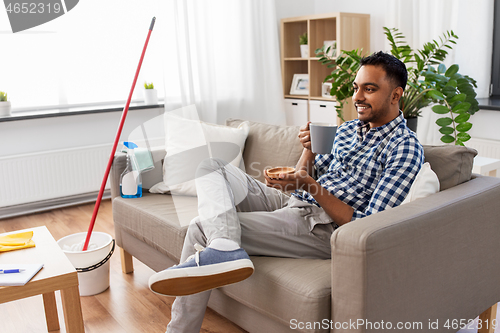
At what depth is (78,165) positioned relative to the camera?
11.7 ft

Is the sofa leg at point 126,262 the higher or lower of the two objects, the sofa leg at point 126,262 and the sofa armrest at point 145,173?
the lower

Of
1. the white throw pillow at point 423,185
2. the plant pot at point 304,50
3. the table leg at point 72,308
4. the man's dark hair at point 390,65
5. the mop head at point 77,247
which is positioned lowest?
the mop head at point 77,247

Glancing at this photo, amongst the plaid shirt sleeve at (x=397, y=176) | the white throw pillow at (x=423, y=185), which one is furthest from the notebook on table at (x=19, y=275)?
the white throw pillow at (x=423, y=185)

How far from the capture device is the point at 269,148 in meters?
2.25

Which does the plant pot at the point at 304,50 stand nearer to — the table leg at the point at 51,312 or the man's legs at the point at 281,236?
the man's legs at the point at 281,236

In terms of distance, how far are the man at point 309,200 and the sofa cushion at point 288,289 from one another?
7 cm

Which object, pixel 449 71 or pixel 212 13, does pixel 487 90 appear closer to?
pixel 449 71

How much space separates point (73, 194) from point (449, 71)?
2765mm

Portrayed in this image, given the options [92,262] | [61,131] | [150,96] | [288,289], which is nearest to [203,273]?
[288,289]

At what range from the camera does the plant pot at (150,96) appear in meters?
3.92

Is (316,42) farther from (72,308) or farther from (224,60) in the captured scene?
(72,308)

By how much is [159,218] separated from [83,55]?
2295mm

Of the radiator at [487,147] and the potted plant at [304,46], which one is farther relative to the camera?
the potted plant at [304,46]

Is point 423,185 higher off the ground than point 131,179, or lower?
higher
